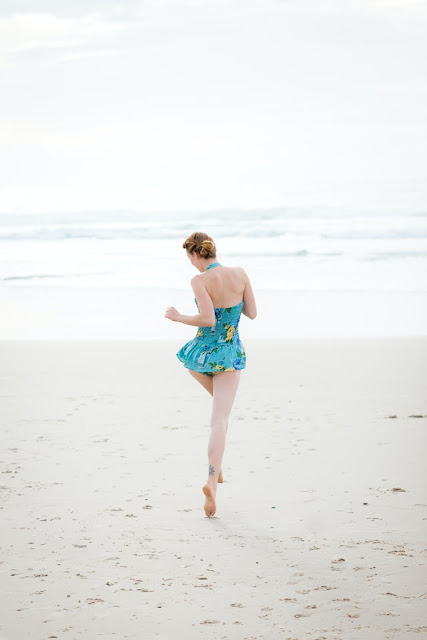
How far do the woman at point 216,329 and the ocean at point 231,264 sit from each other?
8.60m

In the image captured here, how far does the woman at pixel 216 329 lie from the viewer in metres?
4.91

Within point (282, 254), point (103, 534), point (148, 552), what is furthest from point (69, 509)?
point (282, 254)

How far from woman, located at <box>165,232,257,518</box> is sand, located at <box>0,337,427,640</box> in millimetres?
539

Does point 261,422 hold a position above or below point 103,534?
Result: above

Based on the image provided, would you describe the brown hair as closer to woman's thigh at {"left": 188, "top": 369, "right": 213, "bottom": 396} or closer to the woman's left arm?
the woman's left arm

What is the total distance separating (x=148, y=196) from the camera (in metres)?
38.5

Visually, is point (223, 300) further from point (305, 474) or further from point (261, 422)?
point (261, 422)

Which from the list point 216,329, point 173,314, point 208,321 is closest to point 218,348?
point 216,329

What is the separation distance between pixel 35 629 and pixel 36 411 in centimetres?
474

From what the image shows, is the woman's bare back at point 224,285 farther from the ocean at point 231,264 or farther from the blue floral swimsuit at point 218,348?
the ocean at point 231,264

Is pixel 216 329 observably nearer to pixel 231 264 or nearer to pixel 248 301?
pixel 248 301

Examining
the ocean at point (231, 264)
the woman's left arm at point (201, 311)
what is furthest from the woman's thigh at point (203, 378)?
the ocean at point (231, 264)

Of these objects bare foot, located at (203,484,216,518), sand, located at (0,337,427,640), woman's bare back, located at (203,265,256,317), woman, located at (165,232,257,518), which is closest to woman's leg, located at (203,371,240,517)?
woman, located at (165,232,257,518)

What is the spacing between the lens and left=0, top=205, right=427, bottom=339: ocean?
1530cm
